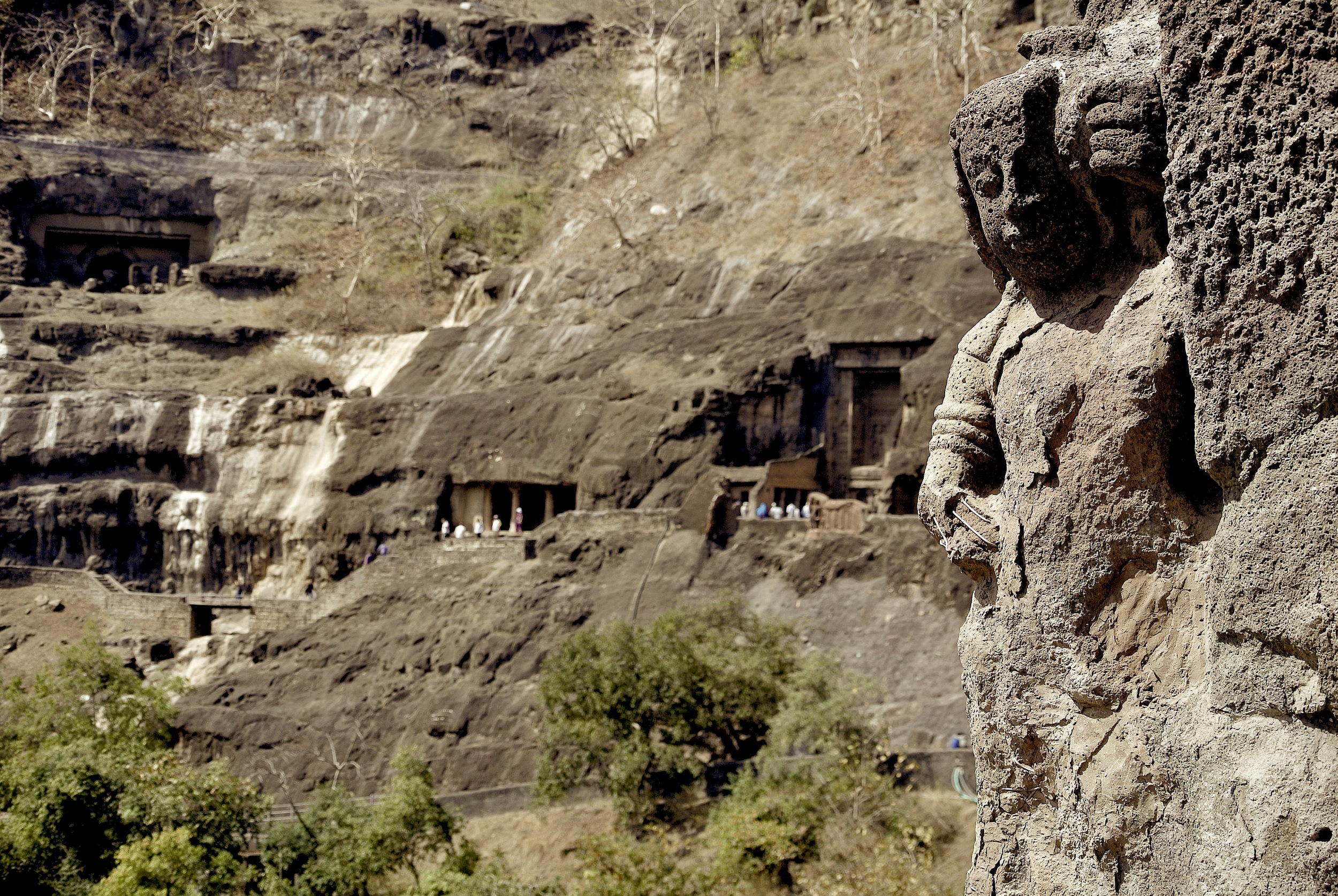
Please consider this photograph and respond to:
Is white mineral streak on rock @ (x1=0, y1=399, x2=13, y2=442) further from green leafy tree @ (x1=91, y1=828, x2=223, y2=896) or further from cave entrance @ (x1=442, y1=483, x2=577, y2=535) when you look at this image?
green leafy tree @ (x1=91, y1=828, x2=223, y2=896)

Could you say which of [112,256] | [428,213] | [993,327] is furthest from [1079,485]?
[112,256]

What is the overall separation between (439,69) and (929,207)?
36457 millimetres

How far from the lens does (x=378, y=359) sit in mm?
48844

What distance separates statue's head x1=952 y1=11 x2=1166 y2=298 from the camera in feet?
13.9

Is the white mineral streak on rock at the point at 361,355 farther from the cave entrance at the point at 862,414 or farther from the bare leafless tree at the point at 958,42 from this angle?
the bare leafless tree at the point at 958,42

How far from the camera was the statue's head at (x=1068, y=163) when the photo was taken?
4234mm

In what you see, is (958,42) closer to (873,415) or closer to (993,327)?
(873,415)

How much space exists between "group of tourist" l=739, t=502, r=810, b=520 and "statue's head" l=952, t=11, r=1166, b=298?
90.9 feet

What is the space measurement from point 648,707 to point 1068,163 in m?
21.6

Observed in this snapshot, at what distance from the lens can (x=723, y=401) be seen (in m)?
36.3

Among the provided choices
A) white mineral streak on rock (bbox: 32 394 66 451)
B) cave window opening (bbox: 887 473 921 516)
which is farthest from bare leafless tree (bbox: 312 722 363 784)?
white mineral streak on rock (bbox: 32 394 66 451)

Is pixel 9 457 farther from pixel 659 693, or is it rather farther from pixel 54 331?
pixel 659 693

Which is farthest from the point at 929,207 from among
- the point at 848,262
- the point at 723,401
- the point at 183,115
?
the point at 183,115

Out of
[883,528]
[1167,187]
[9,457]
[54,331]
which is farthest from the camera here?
[54,331]
